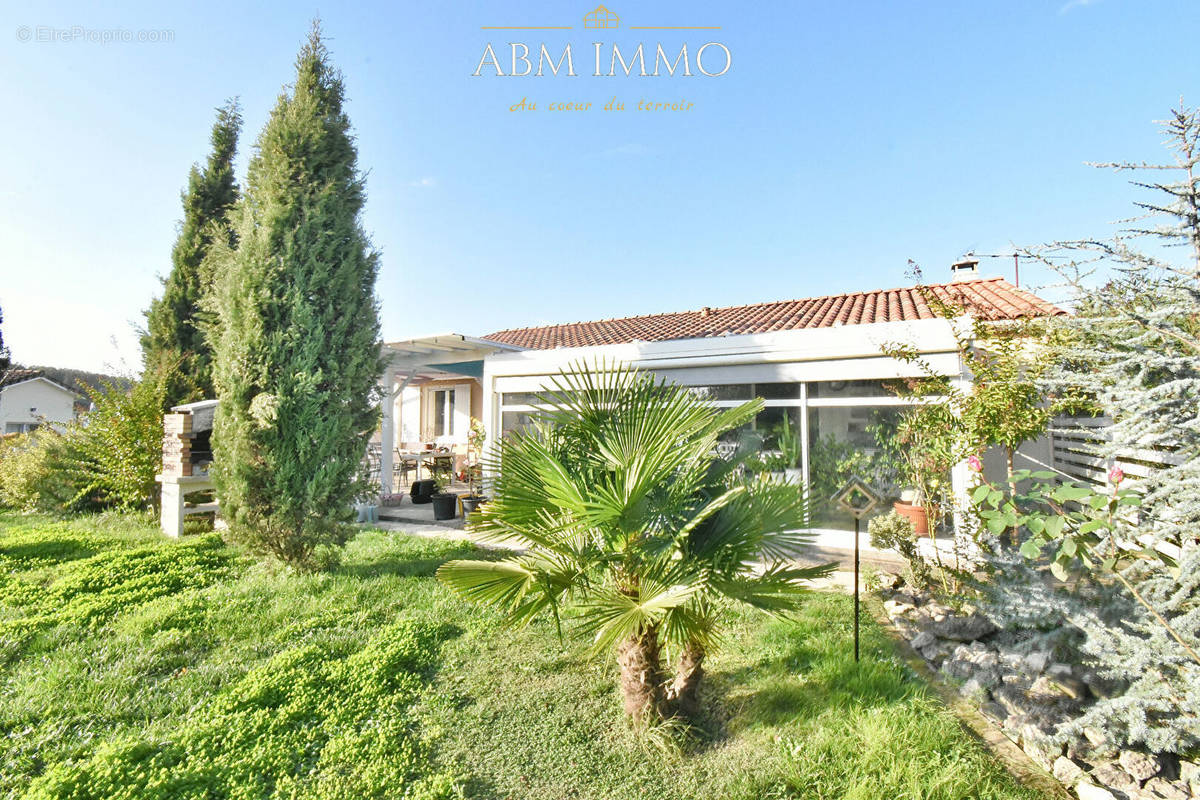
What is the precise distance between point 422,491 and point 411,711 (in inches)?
359

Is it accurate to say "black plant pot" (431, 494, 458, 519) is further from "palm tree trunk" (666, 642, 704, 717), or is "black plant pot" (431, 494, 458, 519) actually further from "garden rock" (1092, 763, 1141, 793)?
"garden rock" (1092, 763, 1141, 793)

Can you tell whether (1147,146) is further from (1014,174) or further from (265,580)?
(265,580)

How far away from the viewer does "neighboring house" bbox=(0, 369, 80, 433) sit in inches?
1077

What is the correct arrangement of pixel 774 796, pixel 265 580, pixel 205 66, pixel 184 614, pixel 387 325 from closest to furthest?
pixel 774 796 < pixel 184 614 < pixel 265 580 < pixel 387 325 < pixel 205 66

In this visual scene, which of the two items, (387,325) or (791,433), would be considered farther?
(791,433)

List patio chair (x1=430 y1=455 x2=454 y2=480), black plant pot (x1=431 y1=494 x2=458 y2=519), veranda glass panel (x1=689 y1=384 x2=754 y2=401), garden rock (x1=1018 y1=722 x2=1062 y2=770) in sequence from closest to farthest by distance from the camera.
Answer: garden rock (x1=1018 y1=722 x2=1062 y2=770) < veranda glass panel (x1=689 y1=384 x2=754 y2=401) < black plant pot (x1=431 y1=494 x2=458 y2=519) < patio chair (x1=430 y1=455 x2=454 y2=480)

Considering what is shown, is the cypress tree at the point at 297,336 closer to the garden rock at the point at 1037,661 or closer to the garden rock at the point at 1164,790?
the garden rock at the point at 1037,661

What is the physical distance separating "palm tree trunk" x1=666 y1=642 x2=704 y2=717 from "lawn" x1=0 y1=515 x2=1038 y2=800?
19cm

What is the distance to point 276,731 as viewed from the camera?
333 centimetres

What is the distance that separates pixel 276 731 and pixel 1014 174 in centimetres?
1148

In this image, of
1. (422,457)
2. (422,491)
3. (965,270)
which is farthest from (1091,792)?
(422,457)

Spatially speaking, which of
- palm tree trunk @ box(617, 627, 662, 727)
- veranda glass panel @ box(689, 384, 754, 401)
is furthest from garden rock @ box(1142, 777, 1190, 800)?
veranda glass panel @ box(689, 384, 754, 401)

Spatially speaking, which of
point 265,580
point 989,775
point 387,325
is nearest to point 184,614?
point 265,580

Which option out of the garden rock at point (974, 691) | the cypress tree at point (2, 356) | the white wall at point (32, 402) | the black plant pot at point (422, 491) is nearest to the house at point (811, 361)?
the black plant pot at point (422, 491)
